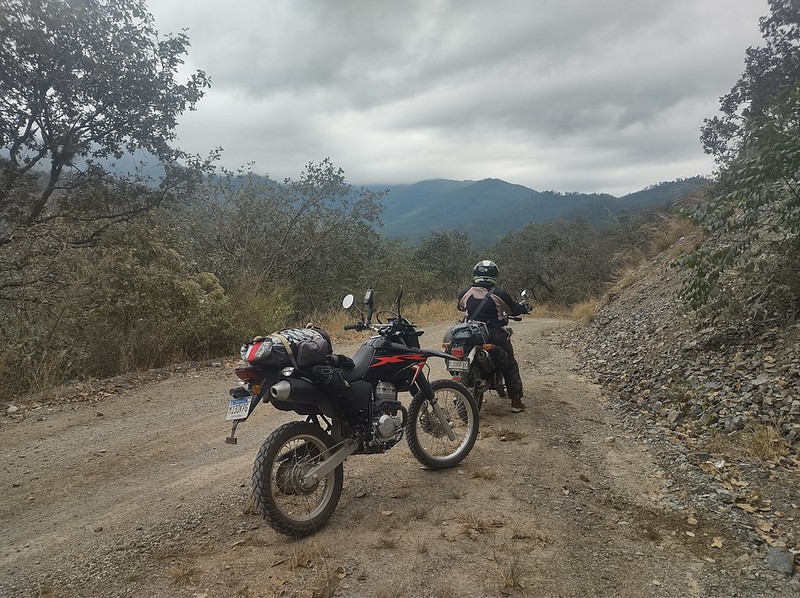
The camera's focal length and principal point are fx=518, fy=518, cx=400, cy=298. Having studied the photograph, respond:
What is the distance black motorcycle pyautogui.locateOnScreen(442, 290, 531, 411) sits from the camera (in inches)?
215

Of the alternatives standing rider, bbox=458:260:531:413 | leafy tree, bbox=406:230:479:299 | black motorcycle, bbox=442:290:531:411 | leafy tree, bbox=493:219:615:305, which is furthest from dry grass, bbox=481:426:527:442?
leafy tree, bbox=406:230:479:299

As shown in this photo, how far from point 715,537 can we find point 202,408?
18.1ft

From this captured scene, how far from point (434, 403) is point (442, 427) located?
0.27m

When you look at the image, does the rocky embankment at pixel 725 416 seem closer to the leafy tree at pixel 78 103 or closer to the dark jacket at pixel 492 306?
the dark jacket at pixel 492 306

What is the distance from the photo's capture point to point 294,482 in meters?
3.27

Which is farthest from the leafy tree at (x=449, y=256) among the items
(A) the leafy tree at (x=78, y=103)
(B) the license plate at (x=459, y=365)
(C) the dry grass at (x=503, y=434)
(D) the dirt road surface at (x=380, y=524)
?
(D) the dirt road surface at (x=380, y=524)

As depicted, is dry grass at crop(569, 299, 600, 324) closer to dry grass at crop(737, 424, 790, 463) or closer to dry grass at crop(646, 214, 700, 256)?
dry grass at crop(646, 214, 700, 256)

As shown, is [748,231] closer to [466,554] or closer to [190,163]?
[466,554]

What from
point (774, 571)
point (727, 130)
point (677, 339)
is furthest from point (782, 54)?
point (774, 571)

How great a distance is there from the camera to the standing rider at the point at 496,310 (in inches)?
231

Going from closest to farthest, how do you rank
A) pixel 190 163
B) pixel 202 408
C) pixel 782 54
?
pixel 202 408 < pixel 190 163 < pixel 782 54

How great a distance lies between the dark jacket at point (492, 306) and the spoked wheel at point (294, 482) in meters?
2.94

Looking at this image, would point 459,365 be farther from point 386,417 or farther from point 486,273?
point 386,417

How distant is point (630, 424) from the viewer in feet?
18.1
